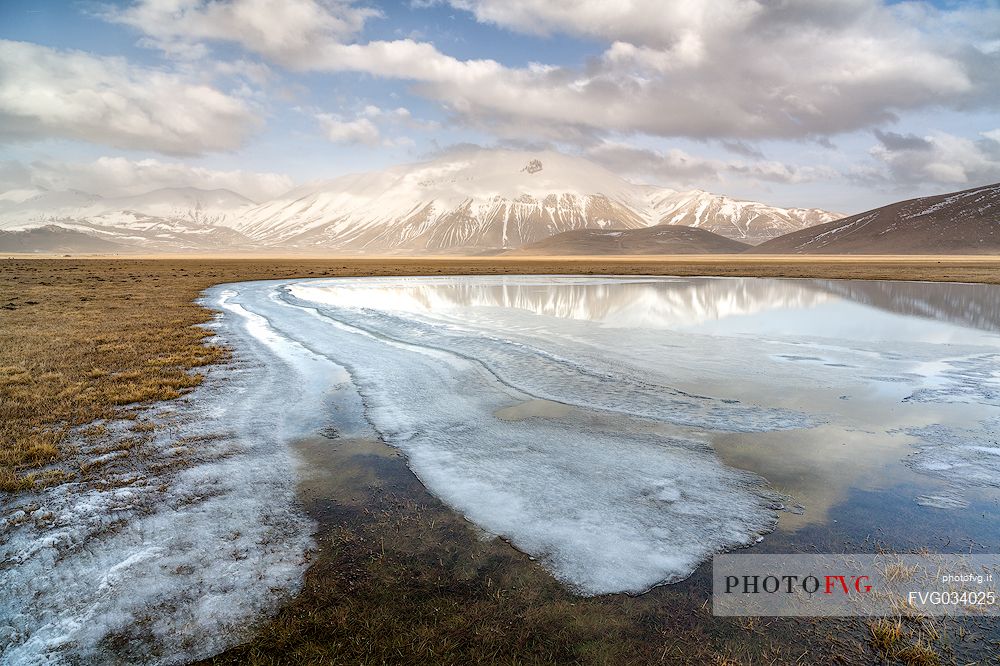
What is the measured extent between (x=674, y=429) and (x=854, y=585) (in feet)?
14.2

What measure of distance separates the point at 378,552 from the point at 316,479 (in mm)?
2251

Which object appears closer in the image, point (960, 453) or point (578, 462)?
point (578, 462)

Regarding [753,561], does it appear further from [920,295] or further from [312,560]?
[920,295]

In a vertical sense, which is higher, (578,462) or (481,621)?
(578,462)

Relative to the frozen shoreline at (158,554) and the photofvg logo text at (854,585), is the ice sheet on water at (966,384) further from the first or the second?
the frozen shoreline at (158,554)

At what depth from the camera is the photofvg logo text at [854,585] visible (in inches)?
173

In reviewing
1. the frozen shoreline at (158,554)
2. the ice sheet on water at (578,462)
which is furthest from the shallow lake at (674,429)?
the frozen shoreline at (158,554)

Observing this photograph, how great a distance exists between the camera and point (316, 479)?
7.05 m

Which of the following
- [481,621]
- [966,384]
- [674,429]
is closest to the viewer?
[481,621]

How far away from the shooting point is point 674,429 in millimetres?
8977

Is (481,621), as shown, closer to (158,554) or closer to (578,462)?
(158,554)

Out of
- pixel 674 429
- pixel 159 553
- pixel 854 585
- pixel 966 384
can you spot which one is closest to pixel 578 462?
pixel 674 429

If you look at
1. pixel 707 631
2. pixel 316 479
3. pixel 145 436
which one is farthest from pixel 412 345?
pixel 707 631

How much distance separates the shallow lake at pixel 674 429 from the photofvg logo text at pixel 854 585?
257 mm
